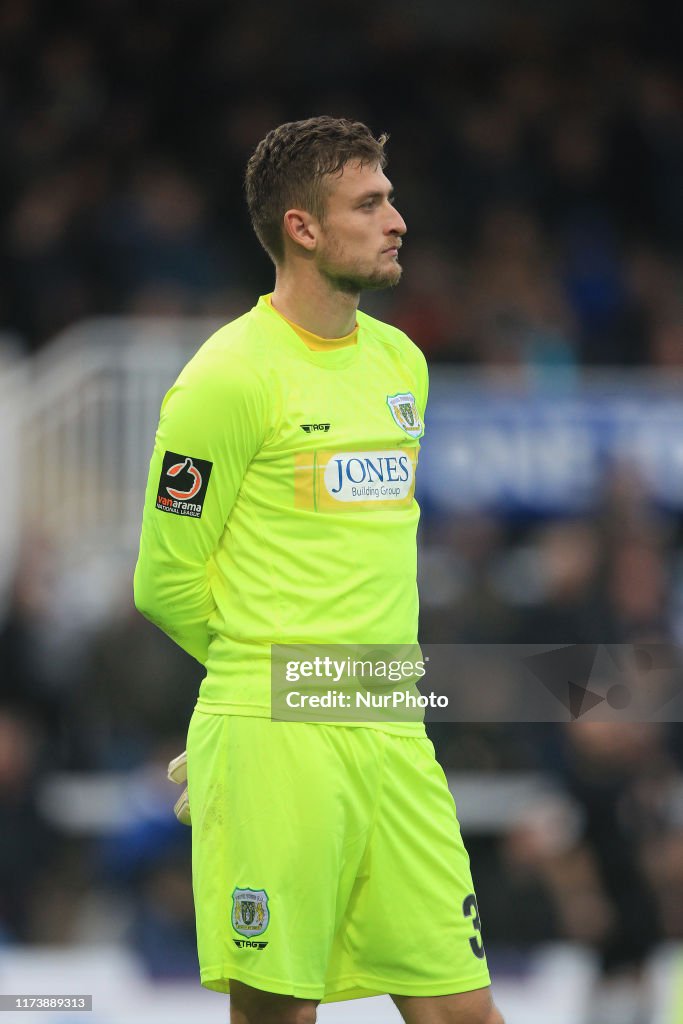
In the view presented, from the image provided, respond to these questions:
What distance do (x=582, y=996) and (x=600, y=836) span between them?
0.74m

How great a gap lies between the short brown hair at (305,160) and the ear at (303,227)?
0.6 inches

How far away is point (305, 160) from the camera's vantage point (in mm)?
3570

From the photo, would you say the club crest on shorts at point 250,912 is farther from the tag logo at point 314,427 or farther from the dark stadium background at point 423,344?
the dark stadium background at point 423,344

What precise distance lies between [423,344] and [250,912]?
18.3ft

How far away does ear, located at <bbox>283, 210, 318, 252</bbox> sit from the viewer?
358cm

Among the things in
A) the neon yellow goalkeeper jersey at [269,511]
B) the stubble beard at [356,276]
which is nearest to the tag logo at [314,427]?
the neon yellow goalkeeper jersey at [269,511]

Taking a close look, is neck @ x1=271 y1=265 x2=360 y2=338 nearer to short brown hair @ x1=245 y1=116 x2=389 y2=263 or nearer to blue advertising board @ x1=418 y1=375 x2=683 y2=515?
short brown hair @ x1=245 y1=116 x2=389 y2=263

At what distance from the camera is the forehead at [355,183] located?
3562 mm

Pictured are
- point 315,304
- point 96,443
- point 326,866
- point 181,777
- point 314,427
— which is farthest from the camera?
point 96,443

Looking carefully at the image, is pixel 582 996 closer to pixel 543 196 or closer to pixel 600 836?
pixel 600 836

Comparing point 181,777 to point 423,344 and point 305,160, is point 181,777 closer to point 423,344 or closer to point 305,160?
point 305,160

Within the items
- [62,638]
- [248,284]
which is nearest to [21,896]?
[62,638]

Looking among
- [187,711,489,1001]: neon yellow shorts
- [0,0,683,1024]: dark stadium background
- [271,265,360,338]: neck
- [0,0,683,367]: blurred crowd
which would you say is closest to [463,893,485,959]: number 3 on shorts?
[187,711,489,1001]: neon yellow shorts

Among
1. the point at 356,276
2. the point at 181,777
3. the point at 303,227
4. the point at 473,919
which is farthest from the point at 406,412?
the point at 473,919
